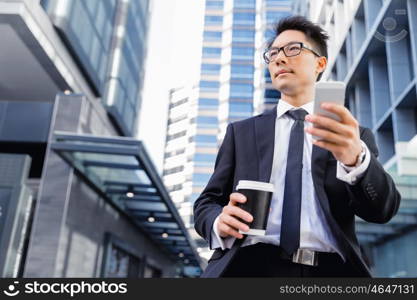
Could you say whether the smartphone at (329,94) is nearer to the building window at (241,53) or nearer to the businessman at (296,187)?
the businessman at (296,187)

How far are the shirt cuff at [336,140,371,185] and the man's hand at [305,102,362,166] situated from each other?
62 millimetres

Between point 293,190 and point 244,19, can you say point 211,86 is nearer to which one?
point 244,19

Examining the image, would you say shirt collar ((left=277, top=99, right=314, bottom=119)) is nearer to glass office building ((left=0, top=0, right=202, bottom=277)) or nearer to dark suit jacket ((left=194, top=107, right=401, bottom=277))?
dark suit jacket ((left=194, top=107, right=401, bottom=277))

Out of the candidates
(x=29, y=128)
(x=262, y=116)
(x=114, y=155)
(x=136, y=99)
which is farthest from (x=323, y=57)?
(x=136, y=99)

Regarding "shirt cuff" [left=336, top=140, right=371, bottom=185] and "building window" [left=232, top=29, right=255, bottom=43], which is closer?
"shirt cuff" [left=336, top=140, right=371, bottom=185]

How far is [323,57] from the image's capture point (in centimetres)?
226

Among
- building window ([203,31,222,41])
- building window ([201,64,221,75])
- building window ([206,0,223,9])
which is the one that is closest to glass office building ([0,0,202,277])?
building window ([206,0,223,9])

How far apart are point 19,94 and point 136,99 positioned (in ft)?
37.9

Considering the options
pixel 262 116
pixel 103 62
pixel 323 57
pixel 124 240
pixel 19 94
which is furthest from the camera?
pixel 103 62

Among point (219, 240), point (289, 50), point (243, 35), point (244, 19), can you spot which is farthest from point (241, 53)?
point (219, 240)

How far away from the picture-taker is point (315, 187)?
5.77 feet

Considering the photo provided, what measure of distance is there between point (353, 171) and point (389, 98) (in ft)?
54.9

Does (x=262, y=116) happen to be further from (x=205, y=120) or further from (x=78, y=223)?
(x=205, y=120)

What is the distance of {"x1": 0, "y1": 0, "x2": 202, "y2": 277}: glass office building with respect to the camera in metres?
11.6
